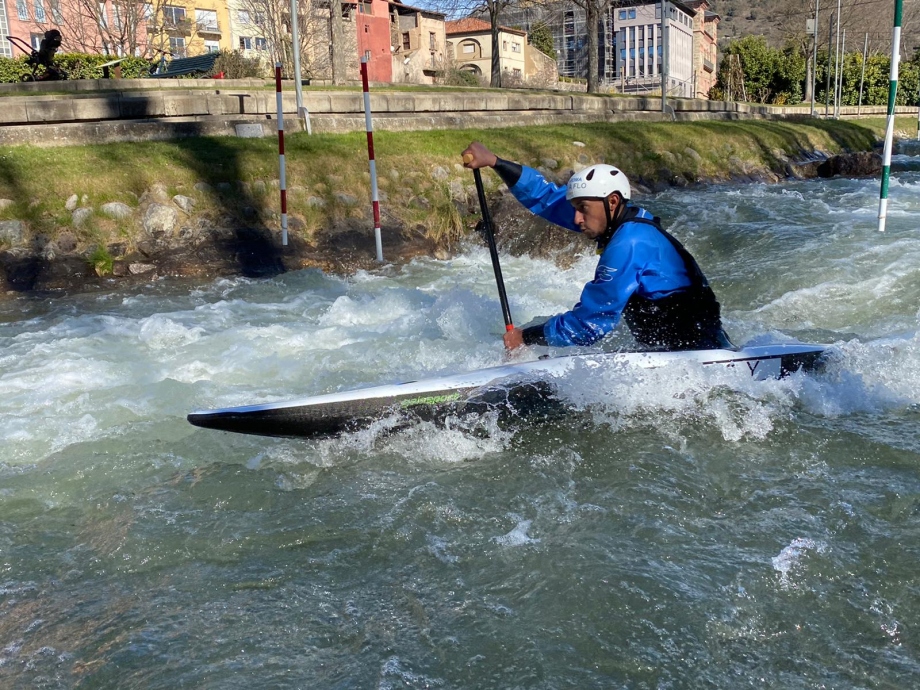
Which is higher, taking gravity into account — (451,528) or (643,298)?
(643,298)

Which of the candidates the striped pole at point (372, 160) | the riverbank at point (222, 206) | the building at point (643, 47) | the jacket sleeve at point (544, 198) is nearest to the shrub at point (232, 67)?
the riverbank at point (222, 206)

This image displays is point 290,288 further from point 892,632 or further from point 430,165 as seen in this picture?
point 892,632

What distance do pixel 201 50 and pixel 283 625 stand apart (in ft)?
149

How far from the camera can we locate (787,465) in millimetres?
3996

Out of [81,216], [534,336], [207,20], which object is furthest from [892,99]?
[207,20]

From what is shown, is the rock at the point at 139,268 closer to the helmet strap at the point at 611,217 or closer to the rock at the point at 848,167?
the helmet strap at the point at 611,217

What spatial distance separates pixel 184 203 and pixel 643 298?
6.16 meters

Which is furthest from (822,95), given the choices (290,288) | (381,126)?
(290,288)

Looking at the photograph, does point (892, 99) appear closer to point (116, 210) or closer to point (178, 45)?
point (116, 210)

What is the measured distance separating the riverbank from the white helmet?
5.06 metres

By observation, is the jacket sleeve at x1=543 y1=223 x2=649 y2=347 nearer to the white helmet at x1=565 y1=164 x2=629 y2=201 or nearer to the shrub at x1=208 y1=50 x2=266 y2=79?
the white helmet at x1=565 y1=164 x2=629 y2=201

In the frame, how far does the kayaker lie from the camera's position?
427 cm

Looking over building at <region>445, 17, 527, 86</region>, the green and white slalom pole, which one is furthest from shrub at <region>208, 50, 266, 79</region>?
building at <region>445, 17, 527, 86</region>

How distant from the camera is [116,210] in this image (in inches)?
335
